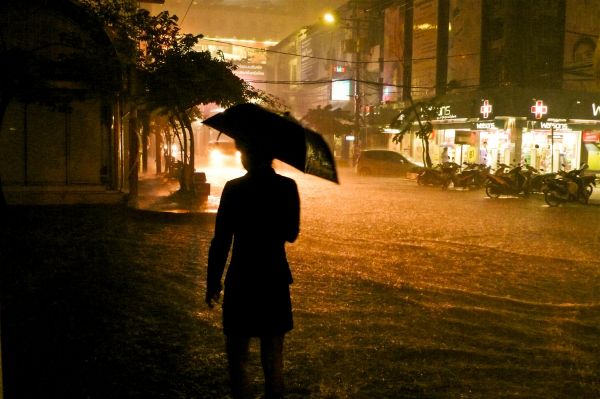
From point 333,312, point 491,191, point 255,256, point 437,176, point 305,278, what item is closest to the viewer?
point 255,256

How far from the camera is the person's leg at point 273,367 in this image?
3.69 metres

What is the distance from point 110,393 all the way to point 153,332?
1.51 m

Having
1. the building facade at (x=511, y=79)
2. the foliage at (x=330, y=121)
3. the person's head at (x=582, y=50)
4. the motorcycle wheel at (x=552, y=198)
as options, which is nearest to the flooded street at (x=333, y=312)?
the motorcycle wheel at (x=552, y=198)

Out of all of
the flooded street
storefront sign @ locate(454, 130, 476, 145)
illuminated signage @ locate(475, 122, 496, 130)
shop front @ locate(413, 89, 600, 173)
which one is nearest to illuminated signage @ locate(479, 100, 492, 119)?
shop front @ locate(413, 89, 600, 173)

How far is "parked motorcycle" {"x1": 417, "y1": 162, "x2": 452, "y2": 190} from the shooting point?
27.2 metres

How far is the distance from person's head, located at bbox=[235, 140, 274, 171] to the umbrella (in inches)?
0.9

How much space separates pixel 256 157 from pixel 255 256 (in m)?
0.55

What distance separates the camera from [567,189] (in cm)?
1980

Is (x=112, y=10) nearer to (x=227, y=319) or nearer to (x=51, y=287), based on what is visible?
(x=51, y=287)

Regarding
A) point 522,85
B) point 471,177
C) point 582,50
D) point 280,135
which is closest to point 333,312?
point 280,135

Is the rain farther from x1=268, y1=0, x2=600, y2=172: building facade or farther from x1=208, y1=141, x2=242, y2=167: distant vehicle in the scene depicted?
x1=208, y1=141, x2=242, y2=167: distant vehicle

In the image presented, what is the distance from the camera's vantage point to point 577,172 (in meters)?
20.3

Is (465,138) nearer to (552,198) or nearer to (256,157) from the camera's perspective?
(552,198)

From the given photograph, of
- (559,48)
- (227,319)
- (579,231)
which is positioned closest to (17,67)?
(227,319)
